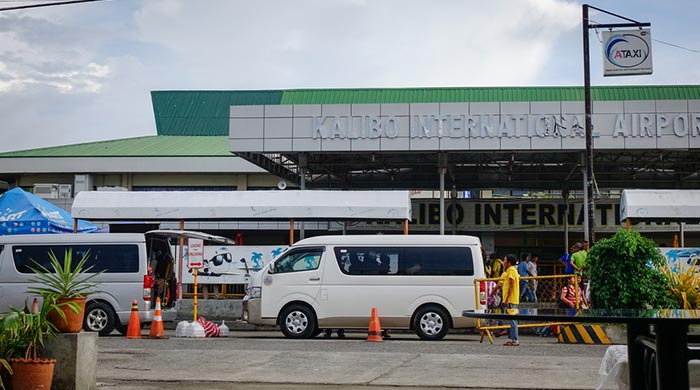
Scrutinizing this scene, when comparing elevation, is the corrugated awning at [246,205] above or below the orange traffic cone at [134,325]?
above

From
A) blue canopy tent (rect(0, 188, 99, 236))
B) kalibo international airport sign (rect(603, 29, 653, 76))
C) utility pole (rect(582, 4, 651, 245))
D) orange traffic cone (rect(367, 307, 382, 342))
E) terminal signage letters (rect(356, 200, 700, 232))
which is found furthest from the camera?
terminal signage letters (rect(356, 200, 700, 232))

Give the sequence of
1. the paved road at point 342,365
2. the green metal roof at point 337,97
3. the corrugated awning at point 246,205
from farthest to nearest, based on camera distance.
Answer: the green metal roof at point 337,97 < the corrugated awning at point 246,205 < the paved road at point 342,365

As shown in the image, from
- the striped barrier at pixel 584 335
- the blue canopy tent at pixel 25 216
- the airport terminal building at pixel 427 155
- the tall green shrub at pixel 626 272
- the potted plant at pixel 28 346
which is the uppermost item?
the airport terminal building at pixel 427 155

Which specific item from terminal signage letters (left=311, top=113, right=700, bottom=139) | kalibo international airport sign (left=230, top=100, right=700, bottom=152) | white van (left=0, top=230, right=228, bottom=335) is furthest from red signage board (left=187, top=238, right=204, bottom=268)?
terminal signage letters (left=311, top=113, right=700, bottom=139)

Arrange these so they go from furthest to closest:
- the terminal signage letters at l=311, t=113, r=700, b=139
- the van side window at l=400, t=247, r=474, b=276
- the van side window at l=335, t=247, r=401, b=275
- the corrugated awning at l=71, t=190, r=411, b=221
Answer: the terminal signage letters at l=311, t=113, r=700, b=139 < the corrugated awning at l=71, t=190, r=411, b=221 < the van side window at l=335, t=247, r=401, b=275 < the van side window at l=400, t=247, r=474, b=276

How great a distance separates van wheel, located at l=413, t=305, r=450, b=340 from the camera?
18.1 meters

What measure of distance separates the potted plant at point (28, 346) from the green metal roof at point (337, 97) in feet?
102

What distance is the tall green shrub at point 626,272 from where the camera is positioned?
15.5m

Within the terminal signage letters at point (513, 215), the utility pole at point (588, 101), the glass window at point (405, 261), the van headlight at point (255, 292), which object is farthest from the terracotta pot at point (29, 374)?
the terminal signage letters at point (513, 215)

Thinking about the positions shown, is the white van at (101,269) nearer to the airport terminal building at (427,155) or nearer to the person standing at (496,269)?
the person standing at (496,269)

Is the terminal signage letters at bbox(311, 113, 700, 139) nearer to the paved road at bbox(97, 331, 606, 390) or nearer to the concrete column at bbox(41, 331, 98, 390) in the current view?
the paved road at bbox(97, 331, 606, 390)

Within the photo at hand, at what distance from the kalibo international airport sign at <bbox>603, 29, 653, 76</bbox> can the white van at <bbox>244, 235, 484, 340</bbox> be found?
7778 millimetres

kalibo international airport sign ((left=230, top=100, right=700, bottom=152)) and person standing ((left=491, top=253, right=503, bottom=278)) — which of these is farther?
kalibo international airport sign ((left=230, top=100, right=700, bottom=152))

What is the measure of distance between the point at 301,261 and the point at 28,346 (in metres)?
9.46
